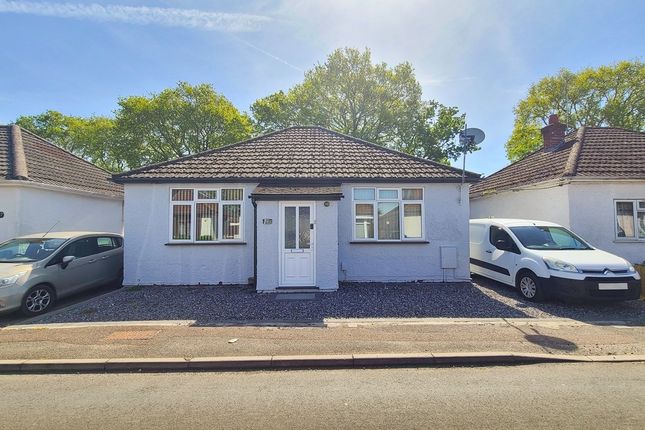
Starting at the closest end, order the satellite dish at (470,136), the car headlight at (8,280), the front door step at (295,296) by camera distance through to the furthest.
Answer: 1. the car headlight at (8,280)
2. the front door step at (295,296)
3. the satellite dish at (470,136)

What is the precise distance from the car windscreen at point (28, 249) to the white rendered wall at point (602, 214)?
15.4 metres

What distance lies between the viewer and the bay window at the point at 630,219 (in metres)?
11.4

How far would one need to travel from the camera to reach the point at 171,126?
28.3m

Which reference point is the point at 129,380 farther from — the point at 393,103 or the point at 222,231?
the point at 393,103

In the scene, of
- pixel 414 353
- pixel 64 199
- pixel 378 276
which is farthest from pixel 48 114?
pixel 414 353

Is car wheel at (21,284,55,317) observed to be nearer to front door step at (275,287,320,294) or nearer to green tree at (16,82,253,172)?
front door step at (275,287,320,294)

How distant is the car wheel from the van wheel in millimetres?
11336

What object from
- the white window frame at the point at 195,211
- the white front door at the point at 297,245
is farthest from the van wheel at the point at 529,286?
the white window frame at the point at 195,211

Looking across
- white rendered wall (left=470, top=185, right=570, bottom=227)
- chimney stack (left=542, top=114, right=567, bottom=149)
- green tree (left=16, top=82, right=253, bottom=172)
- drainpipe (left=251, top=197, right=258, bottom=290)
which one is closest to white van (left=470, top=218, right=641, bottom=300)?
white rendered wall (left=470, top=185, right=570, bottom=227)

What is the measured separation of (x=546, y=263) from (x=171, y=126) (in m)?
28.4

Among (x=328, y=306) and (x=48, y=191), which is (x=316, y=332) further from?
(x=48, y=191)

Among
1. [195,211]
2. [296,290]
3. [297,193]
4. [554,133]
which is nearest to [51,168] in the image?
[195,211]

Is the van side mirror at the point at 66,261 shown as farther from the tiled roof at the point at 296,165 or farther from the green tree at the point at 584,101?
the green tree at the point at 584,101

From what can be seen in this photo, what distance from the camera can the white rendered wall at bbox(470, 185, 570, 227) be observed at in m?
11.7
